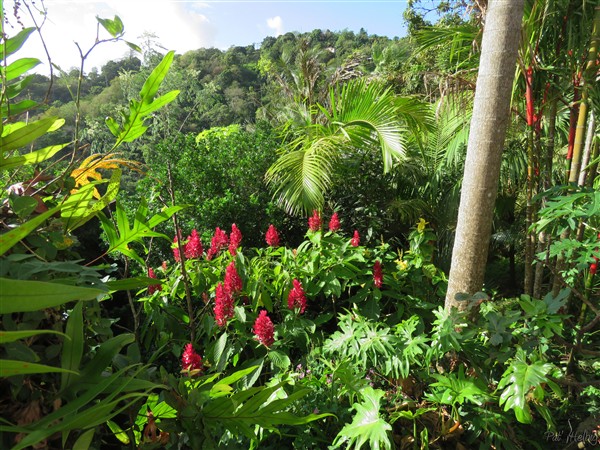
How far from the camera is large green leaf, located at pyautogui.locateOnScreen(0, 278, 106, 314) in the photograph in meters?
0.49

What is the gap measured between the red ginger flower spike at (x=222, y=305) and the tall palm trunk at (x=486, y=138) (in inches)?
43.6

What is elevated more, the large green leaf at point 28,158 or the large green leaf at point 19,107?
the large green leaf at point 19,107

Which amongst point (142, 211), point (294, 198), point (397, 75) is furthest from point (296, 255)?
point (397, 75)

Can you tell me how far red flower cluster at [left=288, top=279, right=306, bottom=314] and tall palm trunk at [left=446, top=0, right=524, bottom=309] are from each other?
77cm

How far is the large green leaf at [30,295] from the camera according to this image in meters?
0.49

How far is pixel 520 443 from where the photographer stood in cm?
202

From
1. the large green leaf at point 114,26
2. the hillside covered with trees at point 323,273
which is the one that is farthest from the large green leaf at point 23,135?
the large green leaf at point 114,26

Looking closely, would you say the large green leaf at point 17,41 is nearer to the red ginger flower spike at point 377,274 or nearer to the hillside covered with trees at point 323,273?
the hillside covered with trees at point 323,273

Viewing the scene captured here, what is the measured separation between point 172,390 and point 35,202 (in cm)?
49

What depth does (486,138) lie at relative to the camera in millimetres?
2037

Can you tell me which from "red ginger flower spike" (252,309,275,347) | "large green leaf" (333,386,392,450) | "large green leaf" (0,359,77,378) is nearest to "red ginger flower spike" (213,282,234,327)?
"red ginger flower spike" (252,309,275,347)

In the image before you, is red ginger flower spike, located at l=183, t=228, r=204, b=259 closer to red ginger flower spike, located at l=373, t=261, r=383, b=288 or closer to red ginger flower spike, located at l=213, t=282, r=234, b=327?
red ginger flower spike, located at l=213, t=282, r=234, b=327

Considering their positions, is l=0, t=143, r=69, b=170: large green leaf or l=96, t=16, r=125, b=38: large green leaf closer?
l=0, t=143, r=69, b=170: large green leaf

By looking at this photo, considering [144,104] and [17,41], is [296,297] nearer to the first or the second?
[144,104]
